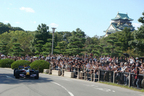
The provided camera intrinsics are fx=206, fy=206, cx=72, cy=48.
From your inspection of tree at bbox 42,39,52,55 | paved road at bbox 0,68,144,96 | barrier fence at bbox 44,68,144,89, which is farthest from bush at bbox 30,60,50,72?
paved road at bbox 0,68,144,96

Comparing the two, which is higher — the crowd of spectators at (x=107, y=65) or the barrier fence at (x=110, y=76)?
the crowd of spectators at (x=107, y=65)

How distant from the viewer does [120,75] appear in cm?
1709

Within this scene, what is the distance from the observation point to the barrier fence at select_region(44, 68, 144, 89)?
49.9 ft

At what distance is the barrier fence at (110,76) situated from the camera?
15223 millimetres

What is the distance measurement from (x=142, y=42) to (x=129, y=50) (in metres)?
19.7

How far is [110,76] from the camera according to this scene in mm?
18500

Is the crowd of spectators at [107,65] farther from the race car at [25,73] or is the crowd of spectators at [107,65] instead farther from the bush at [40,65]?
the race car at [25,73]

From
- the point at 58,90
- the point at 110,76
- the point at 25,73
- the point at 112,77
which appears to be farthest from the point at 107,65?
the point at 58,90

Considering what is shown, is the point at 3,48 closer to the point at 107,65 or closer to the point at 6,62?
the point at 6,62

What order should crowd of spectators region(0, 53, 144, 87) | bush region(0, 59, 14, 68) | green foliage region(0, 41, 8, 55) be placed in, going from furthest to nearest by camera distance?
1. green foliage region(0, 41, 8, 55)
2. bush region(0, 59, 14, 68)
3. crowd of spectators region(0, 53, 144, 87)

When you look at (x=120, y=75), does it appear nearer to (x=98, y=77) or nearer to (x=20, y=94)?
(x=98, y=77)

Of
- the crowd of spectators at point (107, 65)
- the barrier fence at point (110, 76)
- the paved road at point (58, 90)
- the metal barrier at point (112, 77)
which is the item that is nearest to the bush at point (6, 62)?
the crowd of spectators at point (107, 65)

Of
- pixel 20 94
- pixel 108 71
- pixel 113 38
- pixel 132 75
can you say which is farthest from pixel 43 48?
pixel 20 94

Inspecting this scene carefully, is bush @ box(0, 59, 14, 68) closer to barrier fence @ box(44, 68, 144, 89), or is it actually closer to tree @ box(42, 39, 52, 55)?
tree @ box(42, 39, 52, 55)
